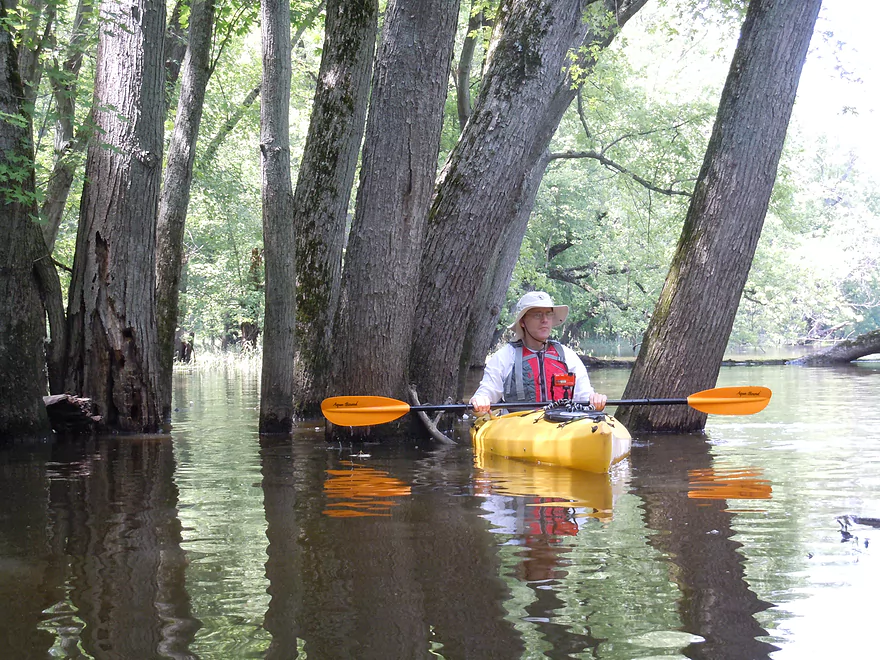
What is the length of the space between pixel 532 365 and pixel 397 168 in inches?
78.9

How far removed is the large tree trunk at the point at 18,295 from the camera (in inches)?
289

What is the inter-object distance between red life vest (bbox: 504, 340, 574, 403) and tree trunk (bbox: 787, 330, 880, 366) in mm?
19570

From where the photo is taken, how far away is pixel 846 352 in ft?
85.4

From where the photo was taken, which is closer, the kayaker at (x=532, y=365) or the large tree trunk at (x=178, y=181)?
the kayaker at (x=532, y=365)

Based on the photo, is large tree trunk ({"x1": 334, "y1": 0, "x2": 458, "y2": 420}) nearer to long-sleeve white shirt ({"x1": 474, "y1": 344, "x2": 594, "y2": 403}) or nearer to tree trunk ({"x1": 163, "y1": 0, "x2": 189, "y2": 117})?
long-sleeve white shirt ({"x1": 474, "y1": 344, "x2": 594, "y2": 403})

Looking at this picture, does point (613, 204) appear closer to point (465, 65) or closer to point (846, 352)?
point (846, 352)

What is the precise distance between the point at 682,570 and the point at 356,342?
13.7 feet

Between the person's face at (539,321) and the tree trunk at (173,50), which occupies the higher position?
the tree trunk at (173,50)

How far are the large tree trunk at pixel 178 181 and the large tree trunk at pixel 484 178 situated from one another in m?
2.86

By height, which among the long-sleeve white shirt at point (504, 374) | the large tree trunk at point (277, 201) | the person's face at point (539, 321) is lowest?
the long-sleeve white shirt at point (504, 374)

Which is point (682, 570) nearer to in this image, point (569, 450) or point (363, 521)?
point (363, 521)

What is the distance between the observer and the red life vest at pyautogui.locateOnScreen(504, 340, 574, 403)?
774 centimetres

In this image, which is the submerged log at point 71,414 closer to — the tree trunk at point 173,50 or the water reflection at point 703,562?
the tree trunk at point 173,50

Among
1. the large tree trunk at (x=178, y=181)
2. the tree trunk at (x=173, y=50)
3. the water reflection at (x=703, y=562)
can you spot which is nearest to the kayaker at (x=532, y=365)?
the water reflection at (x=703, y=562)
